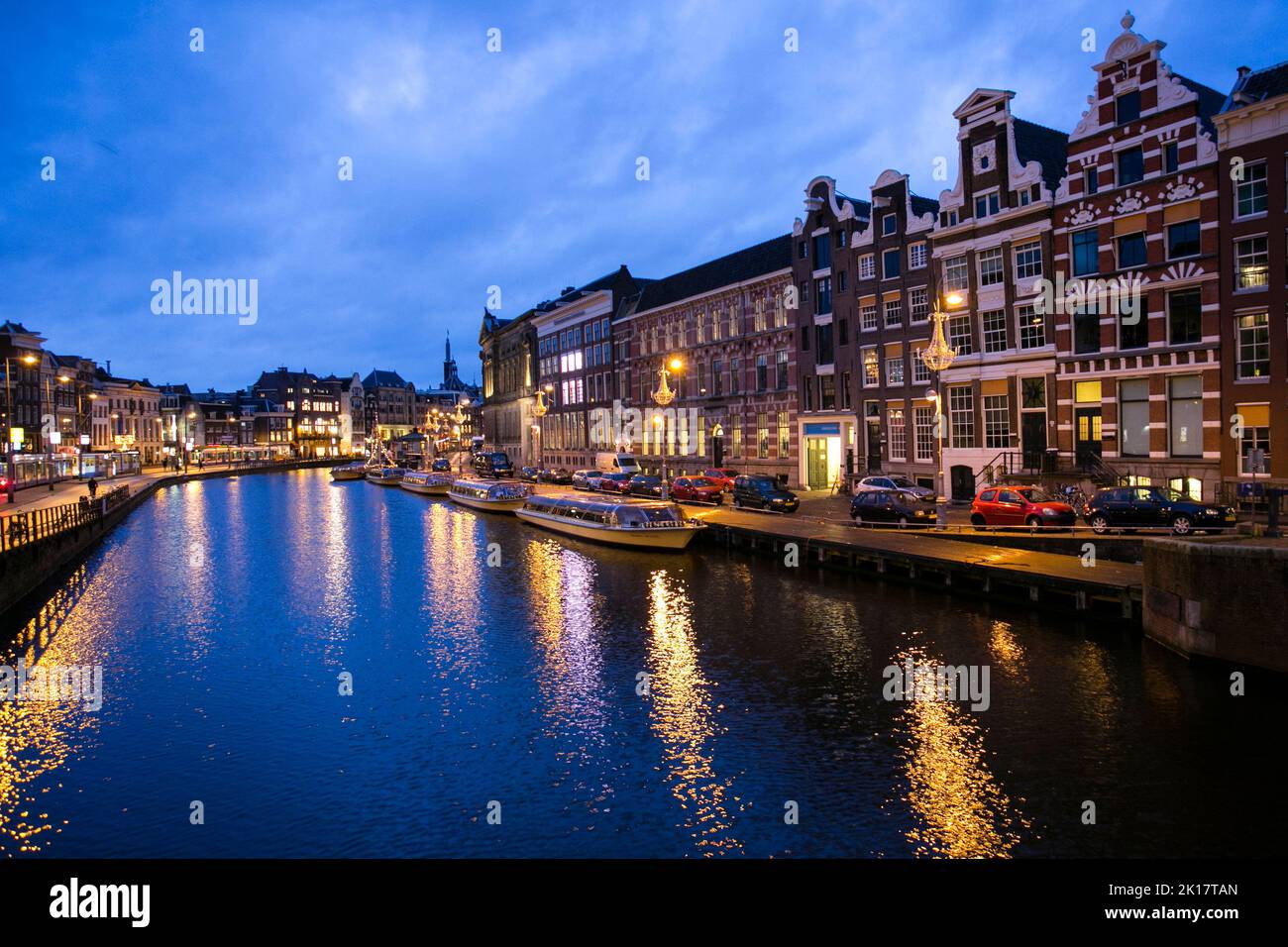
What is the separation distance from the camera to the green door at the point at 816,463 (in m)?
61.7

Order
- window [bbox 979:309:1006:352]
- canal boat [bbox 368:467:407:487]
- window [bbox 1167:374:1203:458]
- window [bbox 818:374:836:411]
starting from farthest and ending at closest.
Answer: canal boat [bbox 368:467:407:487], window [bbox 818:374:836:411], window [bbox 979:309:1006:352], window [bbox 1167:374:1203:458]

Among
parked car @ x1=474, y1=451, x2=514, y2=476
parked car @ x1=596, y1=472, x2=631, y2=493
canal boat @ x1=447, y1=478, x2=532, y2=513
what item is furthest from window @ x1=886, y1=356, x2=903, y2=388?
parked car @ x1=474, y1=451, x2=514, y2=476

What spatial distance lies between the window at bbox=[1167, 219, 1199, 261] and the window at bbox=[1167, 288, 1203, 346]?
5.62 ft

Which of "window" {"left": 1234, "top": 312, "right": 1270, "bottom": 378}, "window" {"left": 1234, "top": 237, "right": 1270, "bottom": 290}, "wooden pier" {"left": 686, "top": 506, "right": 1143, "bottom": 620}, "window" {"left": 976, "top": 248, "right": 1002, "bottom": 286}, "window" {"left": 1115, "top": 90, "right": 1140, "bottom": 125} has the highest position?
"window" {"left": 1115, "top": 90, "right": 1140, "bottom": 125}

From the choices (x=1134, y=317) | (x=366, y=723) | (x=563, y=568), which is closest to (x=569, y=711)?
(x=366, y=723)

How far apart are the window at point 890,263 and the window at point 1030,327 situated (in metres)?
11.1

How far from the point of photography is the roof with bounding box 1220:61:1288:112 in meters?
35.7

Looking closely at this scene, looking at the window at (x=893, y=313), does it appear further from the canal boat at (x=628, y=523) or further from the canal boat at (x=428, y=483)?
the canal boat at (x=428, y=483)

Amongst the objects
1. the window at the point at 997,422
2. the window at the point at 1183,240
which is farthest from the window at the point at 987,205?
the window at the point at 997,422

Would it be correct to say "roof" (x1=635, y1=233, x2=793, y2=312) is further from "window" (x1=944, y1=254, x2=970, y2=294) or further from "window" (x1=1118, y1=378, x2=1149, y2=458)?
→ "window" (x1=1118, y1=378, x2=1149, y2=458)

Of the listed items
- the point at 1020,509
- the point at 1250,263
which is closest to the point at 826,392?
the point at 1250,263

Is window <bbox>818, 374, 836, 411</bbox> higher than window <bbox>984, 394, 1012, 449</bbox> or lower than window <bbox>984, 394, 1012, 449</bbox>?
higher
